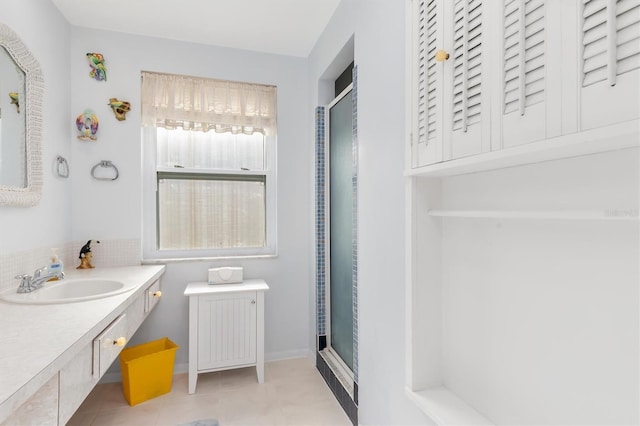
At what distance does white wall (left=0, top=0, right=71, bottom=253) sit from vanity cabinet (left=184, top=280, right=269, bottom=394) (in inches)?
37.4

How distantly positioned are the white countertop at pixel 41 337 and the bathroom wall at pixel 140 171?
995 millimetres

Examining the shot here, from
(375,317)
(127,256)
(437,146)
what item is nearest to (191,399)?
(127,256)

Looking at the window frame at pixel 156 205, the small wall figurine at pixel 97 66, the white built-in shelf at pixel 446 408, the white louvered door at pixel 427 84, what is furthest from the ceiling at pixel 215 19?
the white built-in shelf at pixel 446 408

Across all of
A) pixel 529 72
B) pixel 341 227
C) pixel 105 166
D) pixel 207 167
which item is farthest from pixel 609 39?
pixel 105 166

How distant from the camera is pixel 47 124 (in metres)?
2.10

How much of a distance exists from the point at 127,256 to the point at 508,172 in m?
2.60

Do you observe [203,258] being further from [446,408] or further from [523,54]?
[523,54]

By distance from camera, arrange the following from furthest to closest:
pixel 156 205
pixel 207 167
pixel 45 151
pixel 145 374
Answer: pixel 207 167 < pixel 156 205 < pixel 145 374 < pixel 45 151

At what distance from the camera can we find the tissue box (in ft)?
8.31

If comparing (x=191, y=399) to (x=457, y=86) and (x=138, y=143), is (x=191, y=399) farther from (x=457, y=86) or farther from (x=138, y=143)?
(x=457, y=86)

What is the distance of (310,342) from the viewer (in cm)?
288

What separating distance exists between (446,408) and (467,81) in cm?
99

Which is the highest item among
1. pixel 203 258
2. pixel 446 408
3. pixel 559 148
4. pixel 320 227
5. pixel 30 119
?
pixel 30 119

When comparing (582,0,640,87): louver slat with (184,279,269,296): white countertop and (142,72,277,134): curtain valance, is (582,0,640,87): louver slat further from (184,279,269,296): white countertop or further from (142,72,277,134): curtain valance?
(142,72,277,134): curtain valance
